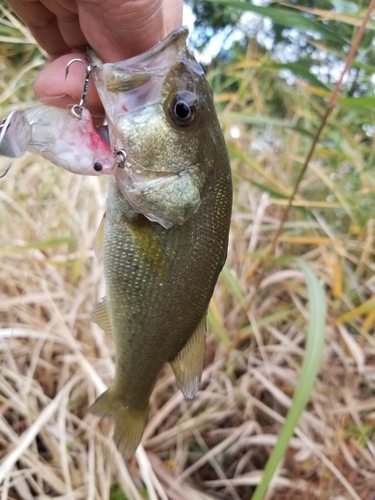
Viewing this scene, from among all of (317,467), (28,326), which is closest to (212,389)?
(317,467)

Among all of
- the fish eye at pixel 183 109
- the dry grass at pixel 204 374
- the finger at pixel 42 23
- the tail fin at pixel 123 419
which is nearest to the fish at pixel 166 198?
the fish eye at pixel 183 109

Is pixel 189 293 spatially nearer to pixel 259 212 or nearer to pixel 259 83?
pixel 259 212

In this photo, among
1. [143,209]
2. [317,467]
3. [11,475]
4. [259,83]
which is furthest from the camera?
[259,83]

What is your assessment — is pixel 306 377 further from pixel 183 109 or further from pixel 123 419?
pixel 183 109

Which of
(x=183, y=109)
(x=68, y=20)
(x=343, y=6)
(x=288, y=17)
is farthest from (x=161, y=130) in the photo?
(x=343, y=6)

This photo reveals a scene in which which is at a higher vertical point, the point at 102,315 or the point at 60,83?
the point at 60,83

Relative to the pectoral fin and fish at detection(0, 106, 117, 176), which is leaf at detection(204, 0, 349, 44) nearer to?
fish at detection(0, 106, 117, 176)

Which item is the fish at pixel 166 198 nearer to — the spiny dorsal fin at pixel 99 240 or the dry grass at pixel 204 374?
the spiny dorsal fin at pixel 99 240
